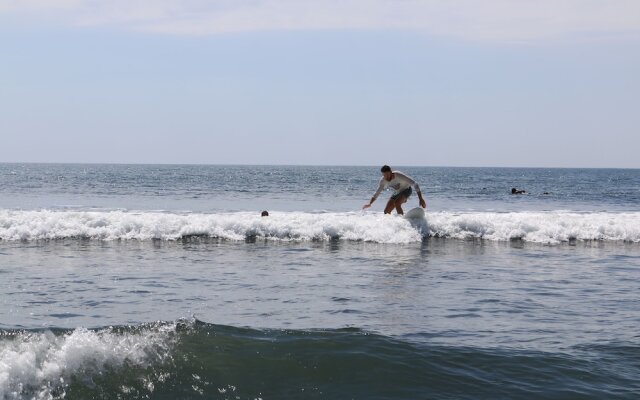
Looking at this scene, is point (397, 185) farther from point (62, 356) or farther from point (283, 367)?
point (62, 356)

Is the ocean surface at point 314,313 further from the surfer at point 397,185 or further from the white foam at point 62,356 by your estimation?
the surfer at point 397,185

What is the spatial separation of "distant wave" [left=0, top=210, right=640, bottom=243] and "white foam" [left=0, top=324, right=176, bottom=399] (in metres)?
11.7

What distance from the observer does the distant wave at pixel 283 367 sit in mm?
6750

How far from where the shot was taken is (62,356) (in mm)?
6930

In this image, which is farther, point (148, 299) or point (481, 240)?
point (481, 240)

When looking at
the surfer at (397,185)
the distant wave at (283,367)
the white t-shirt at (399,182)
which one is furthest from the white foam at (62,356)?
the white t-shirt at (399,182)

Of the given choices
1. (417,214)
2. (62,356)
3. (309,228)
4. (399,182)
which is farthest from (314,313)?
(417,214)

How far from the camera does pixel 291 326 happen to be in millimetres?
9070

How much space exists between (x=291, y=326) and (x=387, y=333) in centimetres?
129

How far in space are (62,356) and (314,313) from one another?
389 cm

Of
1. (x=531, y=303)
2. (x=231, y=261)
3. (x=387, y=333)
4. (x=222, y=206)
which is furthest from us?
(x=222, y=206)

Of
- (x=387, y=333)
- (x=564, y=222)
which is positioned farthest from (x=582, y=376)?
(x=564, y=222)

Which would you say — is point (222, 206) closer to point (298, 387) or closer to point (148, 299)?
point (148, 299)

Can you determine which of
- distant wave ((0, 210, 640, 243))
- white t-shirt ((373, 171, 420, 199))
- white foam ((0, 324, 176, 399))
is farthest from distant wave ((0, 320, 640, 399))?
distant wave ((0, 210, 640, 243))
